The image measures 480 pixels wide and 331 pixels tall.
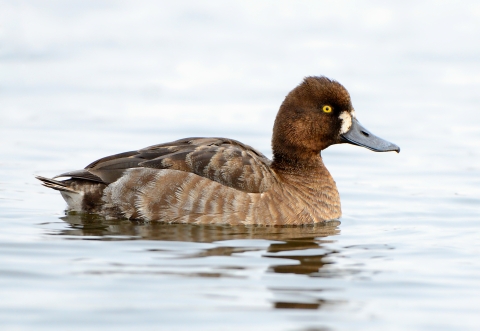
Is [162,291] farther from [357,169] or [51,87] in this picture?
[51,87]

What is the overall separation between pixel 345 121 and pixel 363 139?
0.83ft

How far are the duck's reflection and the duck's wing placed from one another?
37 centimetres

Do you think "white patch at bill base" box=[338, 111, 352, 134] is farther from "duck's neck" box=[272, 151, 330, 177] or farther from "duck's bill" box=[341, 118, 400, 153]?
"duck's neck" box=[272, 151, 330, 177]

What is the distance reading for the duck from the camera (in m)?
8.64

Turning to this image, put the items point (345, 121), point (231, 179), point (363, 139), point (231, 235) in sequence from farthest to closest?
point (363, 139) < point (345, 121) < point (231, 179) < point (231, 235)

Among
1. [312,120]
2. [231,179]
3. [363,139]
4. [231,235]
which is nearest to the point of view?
[231,235]

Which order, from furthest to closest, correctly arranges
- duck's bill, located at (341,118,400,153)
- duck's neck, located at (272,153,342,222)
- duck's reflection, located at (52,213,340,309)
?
duck's bill, located at (341,118,400,153) → duck's neck, located at (272,153,342,222) → duck's reflection, located at (52,213,340,309)

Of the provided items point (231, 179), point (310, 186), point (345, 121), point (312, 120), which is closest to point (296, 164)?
point (310, 186)

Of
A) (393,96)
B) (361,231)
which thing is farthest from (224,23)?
(361,231)

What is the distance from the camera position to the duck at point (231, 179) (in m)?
8.64

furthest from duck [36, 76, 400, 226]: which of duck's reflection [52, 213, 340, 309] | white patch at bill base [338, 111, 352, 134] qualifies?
duck's reflection [52, 213, 340, 309]

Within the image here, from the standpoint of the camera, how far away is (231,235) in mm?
8250

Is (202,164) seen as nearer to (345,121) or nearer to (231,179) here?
(231,179)

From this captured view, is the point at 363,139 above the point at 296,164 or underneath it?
above
